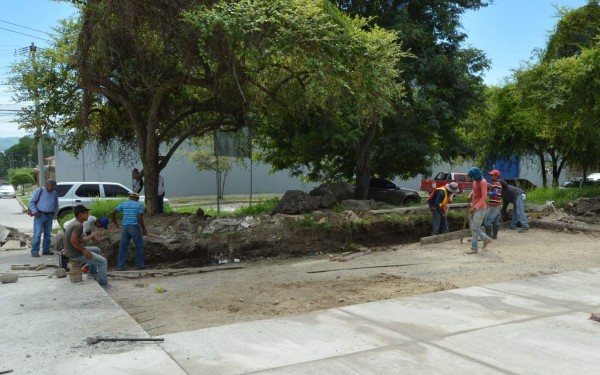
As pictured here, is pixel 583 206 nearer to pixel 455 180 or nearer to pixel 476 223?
pixel 476 223

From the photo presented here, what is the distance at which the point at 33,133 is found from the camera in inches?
666

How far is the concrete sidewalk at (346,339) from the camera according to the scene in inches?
198

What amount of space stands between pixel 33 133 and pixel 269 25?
976 cm

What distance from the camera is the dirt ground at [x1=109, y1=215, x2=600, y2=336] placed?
290 inches

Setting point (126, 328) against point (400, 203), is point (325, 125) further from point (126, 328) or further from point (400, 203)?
point (126, 328)

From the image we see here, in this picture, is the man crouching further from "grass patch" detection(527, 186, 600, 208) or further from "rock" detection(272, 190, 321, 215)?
"grass patch" detection(527, 186, 600, 208)

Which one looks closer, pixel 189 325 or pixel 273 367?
pixel 273 367

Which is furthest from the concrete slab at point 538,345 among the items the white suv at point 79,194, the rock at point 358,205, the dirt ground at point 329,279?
the white suv at point 79,194

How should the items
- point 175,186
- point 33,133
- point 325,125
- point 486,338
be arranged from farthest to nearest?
1. point 175,186
2. point 33,133
3. point 325,125
4. point 486,338

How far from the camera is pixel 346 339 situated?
581 centimetres

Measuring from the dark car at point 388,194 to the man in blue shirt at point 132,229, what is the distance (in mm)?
11606

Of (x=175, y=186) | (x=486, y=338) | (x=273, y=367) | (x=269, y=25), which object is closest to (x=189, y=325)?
(x=273, y=367)

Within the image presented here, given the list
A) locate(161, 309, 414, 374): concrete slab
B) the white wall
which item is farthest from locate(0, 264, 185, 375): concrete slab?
the white wall

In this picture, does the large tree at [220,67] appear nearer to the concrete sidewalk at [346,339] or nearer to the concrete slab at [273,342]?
the concrete sidewalk at [346,339]
